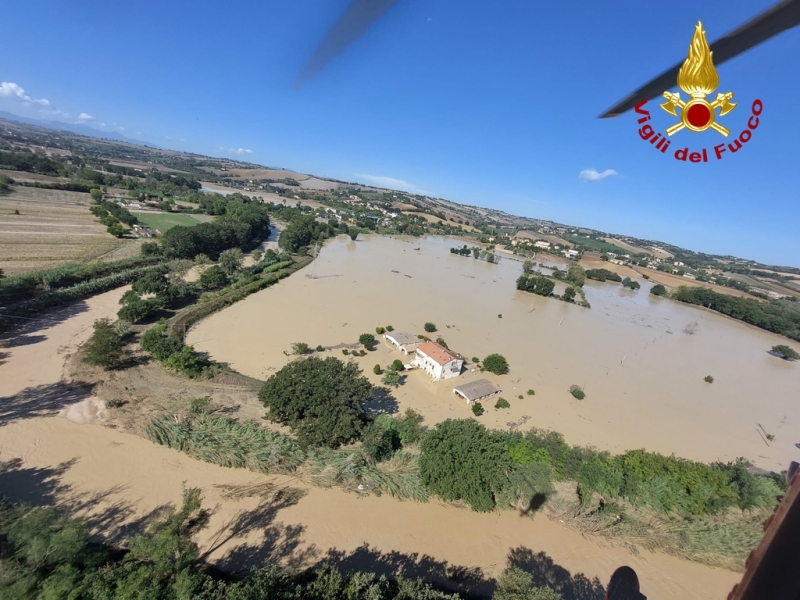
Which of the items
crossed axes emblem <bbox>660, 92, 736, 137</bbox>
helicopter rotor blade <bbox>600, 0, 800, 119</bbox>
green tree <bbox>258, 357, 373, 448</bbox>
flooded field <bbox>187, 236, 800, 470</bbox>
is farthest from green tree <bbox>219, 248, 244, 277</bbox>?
helicopter rotor blade <bbox>600, 0, 800, 119</bbox>

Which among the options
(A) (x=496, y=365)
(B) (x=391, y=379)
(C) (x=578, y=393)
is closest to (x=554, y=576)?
(B) (x=391, y=379)

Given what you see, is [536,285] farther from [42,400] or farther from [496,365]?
[42,400]

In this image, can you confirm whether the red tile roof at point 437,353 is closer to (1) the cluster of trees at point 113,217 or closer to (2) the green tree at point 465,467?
(2) the green tree at point 465,467

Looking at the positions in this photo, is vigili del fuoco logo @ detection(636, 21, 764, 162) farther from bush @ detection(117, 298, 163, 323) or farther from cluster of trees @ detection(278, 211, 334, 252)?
cluster of trees @ detection(278, 211, 334, 252)

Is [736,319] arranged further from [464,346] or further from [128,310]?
[128,310]

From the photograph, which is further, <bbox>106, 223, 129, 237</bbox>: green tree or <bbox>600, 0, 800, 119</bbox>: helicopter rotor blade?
<bbox>106, 223, 129, 237</bbox>: green tree

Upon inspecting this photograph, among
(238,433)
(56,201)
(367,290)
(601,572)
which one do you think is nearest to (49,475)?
(238,433)
